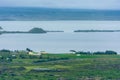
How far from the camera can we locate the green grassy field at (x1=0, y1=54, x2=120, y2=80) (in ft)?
100

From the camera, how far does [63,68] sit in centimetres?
3350

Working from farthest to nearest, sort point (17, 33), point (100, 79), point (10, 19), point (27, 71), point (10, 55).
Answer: point (10, 19)
point (17, 33)
point (10, 55)
point (27, 71)
point (100, 79)

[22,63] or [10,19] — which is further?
[10,19]

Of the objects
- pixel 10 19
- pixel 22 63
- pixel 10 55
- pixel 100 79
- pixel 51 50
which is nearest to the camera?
pixel 100 79

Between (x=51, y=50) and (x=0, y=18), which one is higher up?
(x=0, y=18)

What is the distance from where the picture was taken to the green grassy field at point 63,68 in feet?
100

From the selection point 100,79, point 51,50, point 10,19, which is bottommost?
point 100,79

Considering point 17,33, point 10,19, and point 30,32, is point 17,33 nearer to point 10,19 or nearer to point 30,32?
point 30,32

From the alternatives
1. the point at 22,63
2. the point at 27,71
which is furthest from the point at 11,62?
the point at 27,71

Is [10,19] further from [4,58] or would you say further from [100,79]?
[100,79]

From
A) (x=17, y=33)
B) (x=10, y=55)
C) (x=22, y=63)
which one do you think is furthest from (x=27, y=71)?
(x=17, y=33)

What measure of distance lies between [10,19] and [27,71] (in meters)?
61.0

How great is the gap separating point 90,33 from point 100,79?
35478mm

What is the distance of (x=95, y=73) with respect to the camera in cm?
3162
